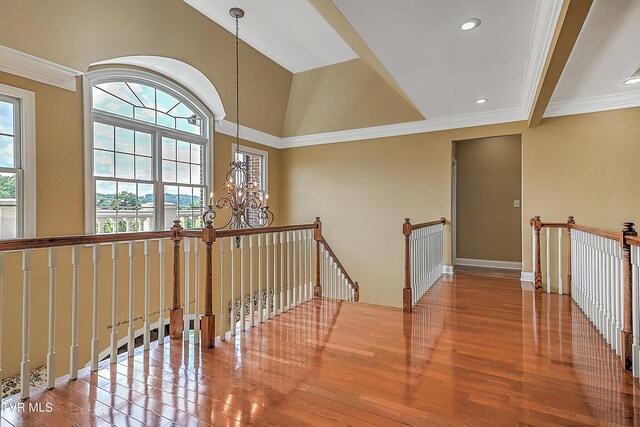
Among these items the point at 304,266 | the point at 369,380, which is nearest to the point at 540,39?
the point at 369,380

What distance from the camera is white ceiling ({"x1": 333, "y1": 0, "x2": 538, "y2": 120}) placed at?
244cm

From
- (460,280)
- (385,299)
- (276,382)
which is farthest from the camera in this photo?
(385,299)

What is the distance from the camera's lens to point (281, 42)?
4.73 metres

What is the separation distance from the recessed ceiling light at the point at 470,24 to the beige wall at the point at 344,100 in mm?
2657

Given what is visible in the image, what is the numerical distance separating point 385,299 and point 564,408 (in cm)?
Result: 413

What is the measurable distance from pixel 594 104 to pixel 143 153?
20.7 ft

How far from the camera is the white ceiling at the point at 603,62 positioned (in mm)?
2465

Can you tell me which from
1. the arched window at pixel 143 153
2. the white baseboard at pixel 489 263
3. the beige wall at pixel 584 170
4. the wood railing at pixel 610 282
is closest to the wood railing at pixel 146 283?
the arched window at pixel 143 153

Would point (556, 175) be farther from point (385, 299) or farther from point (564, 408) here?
point (564, 408)

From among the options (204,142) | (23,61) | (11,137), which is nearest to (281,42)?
(204,142)

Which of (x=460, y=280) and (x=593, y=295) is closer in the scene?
(x=593, y=295)

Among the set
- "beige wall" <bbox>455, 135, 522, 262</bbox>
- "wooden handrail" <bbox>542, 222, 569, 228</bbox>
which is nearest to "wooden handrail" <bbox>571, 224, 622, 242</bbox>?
"wooden handrail" <bbox>542, 222, 569, 228</bbox>

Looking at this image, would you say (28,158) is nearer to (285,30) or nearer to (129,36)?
(129,36)

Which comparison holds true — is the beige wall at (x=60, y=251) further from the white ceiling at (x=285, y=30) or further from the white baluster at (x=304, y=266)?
the white baluster at (x=304, y=266)
